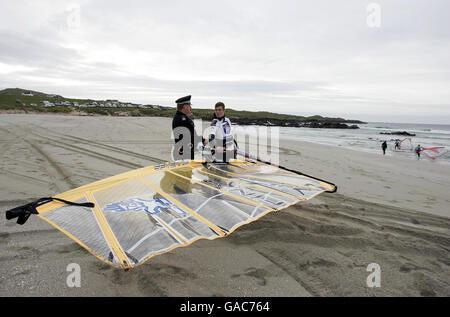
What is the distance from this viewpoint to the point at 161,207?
2.62 meters

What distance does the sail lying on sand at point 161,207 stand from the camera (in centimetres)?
203

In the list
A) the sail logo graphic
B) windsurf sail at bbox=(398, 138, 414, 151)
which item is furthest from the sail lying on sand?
windsurf sail at bbox=(398, 138, 414, 151)

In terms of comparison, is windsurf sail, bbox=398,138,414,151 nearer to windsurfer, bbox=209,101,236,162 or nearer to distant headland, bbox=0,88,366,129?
windsurfer, bbox=209,101,236,162

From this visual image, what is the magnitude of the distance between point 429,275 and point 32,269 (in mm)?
3829

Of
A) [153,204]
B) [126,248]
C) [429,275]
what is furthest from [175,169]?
[429,275]

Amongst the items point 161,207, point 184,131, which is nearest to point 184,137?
point 184,131

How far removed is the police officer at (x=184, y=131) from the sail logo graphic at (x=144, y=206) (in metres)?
1.51

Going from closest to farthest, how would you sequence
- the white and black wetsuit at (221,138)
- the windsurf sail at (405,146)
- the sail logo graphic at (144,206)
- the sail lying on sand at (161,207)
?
1. the sail lying on sand at (161,207)
2. the sail logo graphic at (144,206)
3. the white and black wetsuit at (221,138)
4. the windsurf sail at (405,146)

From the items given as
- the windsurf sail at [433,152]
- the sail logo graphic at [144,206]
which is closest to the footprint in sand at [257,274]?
the sail logo graphic at [144,206]

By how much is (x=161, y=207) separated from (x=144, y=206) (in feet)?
0.59

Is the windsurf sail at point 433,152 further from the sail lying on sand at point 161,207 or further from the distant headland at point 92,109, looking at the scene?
the distant headland at point 92,109

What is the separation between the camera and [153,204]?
2.68m

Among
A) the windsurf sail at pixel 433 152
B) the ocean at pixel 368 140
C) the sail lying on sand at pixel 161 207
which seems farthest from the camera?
the ocean at pixel 368 140
